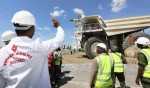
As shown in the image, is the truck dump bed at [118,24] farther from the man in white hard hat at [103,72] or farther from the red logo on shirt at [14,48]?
the red logo on shirt at [14,48]

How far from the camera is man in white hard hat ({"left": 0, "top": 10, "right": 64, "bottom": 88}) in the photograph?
3.31 metres

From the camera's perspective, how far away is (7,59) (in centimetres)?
331

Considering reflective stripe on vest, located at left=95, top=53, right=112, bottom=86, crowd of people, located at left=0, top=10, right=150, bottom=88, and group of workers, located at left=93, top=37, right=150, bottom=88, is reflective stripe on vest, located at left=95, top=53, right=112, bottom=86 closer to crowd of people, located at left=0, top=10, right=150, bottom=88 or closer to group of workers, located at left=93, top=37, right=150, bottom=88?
group of workers, located at left=93, top=37, right=150, bottom=88

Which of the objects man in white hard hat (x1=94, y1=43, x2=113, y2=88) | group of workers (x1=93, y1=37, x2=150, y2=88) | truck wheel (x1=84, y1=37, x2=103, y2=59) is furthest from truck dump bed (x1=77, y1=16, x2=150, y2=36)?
man in white hard hat (x1=94, y1=43, x2=113, y2=88)

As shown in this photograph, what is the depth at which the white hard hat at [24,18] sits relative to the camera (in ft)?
11.2

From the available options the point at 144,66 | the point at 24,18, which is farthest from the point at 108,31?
the point at 24,18

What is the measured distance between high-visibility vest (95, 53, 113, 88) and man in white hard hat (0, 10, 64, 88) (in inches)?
128

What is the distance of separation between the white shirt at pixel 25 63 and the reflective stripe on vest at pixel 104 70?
3260 millimetres

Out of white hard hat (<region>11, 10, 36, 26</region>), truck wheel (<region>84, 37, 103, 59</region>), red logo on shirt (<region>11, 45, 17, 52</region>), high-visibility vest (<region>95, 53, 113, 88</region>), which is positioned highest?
truck wheel (<region>84, 37, 103, 59</region>)

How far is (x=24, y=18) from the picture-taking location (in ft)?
11.2

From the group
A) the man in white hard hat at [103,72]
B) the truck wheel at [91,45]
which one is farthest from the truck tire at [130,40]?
the man in white hard hat at [103,72]

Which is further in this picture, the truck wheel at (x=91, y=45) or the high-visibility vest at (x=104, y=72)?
the truck wheel at (x=91, y=45)

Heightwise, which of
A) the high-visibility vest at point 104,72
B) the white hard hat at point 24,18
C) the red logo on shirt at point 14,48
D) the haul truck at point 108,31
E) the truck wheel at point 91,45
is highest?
the haul truck at point 108,31

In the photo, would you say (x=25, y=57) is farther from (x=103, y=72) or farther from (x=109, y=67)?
(x=109, y=67)
